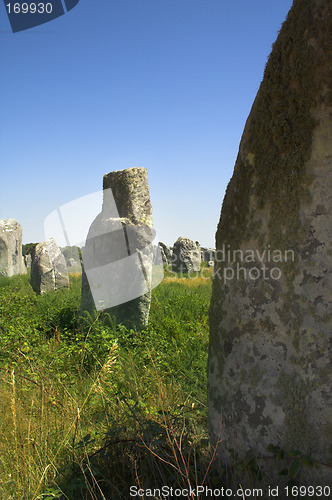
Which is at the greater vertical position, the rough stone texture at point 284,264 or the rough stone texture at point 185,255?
the rough stone texture at point 284,264

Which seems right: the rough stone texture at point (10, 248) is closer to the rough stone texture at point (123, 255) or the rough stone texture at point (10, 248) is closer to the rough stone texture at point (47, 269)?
the rough stone texture at point (47, 269)

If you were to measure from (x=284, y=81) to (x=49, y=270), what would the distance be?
415 inches

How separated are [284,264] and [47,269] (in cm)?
1048

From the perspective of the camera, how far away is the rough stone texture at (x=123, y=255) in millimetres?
→ 6402

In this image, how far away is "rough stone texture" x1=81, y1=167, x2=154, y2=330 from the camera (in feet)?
21.0

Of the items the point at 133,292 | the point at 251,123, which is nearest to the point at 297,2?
the point at 251,123

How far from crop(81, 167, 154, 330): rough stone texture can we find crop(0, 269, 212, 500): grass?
1.11 feet

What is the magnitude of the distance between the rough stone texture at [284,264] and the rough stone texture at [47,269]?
9.92 m
